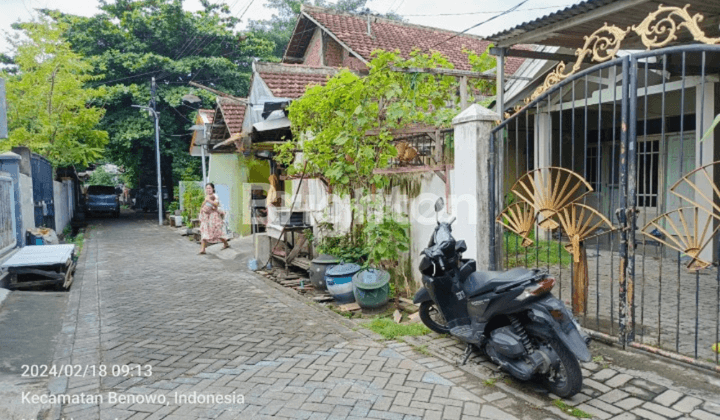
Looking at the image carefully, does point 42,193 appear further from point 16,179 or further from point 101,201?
point 101,201

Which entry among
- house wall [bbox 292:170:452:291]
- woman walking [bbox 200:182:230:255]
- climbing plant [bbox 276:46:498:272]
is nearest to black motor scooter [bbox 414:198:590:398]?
house wall [bbox 292:170:452:291]

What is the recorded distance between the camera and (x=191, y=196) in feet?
59.6

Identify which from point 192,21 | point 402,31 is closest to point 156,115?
point 192,21

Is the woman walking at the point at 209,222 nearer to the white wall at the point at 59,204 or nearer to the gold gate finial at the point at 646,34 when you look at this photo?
the white wall at the point at 59,204

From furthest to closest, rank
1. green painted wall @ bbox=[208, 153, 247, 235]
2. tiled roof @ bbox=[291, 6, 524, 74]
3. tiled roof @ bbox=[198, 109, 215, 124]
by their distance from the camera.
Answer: tiled roof @ bbox=[198, 109, 215, 124], green painted wall @ bbox=[208, 153, 247, 235], tiled roof @ bbox=[291, 6, 524, 74]

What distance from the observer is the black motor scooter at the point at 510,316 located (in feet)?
12.0

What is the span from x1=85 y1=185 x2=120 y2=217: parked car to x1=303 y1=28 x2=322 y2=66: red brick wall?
1330 centimetres

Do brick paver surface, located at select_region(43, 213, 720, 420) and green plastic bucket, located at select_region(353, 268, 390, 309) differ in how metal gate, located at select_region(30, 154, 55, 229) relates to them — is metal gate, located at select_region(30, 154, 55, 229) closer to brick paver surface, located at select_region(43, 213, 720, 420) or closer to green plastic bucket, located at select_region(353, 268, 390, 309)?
brick paver surface, located at select_region(43, 213, 720, 420)

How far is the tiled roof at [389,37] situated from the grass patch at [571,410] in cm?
1224

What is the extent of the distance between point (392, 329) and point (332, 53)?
42.8ft

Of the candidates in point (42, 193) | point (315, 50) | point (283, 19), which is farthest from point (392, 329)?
point (283, 19)

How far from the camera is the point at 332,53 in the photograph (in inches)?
657

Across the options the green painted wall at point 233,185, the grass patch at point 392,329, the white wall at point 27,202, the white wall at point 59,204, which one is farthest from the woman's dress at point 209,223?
the grass patch at point 392,329

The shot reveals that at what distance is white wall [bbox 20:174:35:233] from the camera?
1009 centimetres
